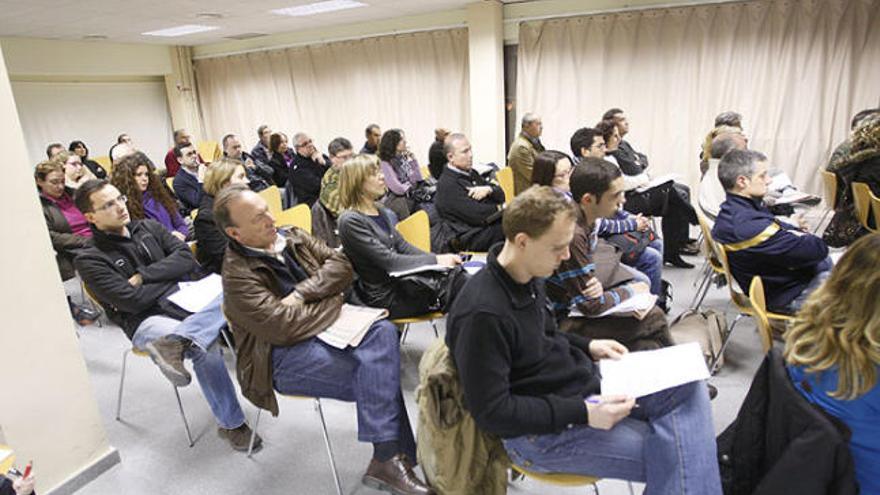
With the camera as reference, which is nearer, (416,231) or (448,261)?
(448,261)

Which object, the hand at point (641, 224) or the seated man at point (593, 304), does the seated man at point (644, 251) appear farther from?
the seated man at point (593, 304)

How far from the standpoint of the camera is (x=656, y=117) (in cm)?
579

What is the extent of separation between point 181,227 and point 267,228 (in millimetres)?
2037

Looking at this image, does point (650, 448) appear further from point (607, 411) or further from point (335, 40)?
point (335, 40)

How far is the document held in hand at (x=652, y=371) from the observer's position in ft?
4.54

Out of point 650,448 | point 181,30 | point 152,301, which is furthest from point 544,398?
point 181,30

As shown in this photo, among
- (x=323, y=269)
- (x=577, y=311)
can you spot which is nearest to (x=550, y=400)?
(x=577, y=311)

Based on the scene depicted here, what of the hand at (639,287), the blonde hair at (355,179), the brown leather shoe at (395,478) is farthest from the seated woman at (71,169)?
the hand at (639,287)

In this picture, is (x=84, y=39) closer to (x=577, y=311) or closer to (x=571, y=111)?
(x=571, y=111)

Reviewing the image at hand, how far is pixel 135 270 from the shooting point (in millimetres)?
2438

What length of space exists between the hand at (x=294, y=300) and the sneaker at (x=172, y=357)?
1.83 ft

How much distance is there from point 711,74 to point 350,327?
5.13 m

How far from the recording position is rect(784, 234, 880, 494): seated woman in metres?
1.15

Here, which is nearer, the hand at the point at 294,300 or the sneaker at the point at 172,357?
the hand at the point at 294,300
